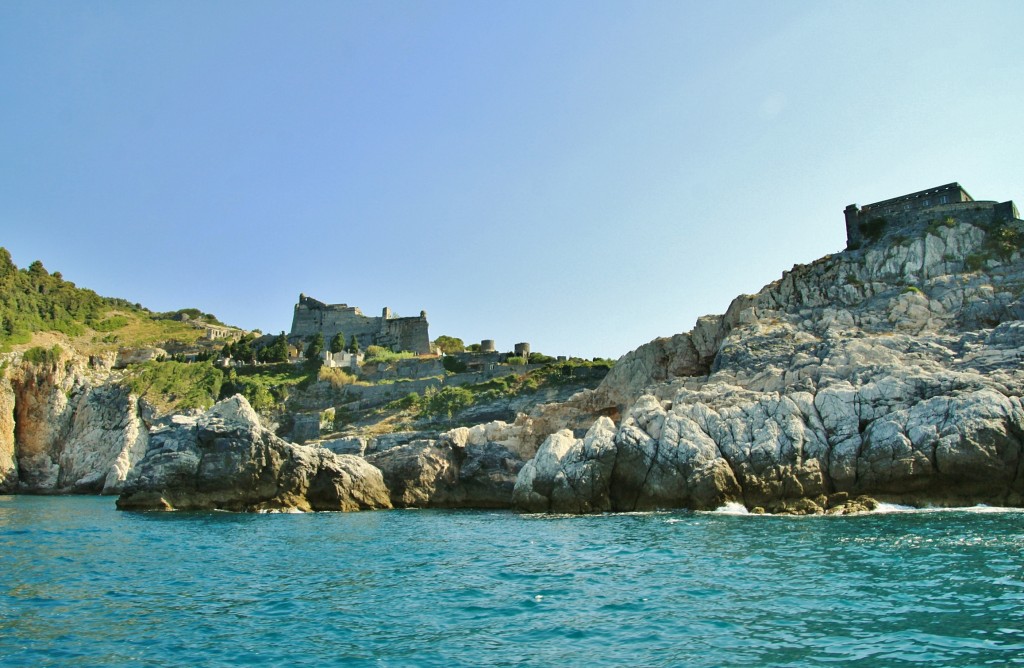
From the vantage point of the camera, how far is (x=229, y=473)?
36438 millimetres

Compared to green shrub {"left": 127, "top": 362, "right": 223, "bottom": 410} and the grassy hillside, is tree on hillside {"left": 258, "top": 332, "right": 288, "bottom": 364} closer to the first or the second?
green shrub {"left": 127, "top": 362, "right": 223, "bottom": 410}

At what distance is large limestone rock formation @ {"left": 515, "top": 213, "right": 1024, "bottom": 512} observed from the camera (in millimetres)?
26406

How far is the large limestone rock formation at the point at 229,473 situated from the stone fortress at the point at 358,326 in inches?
1667

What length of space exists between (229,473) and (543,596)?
2600 cm

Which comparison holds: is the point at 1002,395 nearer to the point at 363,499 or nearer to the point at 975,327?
the point at 975,327

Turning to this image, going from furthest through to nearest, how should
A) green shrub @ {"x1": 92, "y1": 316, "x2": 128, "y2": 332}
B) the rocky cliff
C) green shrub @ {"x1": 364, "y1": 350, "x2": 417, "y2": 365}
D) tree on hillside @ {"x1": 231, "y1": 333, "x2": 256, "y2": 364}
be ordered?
green shrub @ {"x1": 92, "y1": 316, "x2": 128, "y2": 332} < tree on hillside @ {"x1": 231, "y1": 333, "x2": 256, "y2": 364} < green shrub @ {"x1": 364, "y1": 350, "x2": 417, "y2": 365} < the rocky cliff

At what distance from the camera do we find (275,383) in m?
68.1

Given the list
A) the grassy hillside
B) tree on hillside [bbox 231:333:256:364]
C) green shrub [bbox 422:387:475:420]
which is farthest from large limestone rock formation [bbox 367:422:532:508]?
the grassy hillside

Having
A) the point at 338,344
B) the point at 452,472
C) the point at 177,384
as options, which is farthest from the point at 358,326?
the point at 452,472

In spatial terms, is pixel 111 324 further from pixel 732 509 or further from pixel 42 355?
pixel 732 509

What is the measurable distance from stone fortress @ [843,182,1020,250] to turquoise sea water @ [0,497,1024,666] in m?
22.2

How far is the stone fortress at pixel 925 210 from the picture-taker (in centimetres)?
3928

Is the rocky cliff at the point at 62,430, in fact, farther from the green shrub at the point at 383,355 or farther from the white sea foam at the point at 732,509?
the white sea foam at the point at 732,509

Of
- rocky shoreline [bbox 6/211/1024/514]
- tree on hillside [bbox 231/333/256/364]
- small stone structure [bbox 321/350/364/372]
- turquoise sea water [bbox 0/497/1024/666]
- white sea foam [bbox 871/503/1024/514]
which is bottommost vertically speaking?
turquoise sea water [bbox 0/497/1024/666]
